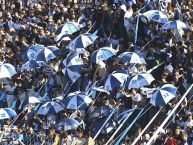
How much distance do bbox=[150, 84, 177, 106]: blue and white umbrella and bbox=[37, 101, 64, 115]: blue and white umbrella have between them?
11.5ft

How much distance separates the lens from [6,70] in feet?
99.0

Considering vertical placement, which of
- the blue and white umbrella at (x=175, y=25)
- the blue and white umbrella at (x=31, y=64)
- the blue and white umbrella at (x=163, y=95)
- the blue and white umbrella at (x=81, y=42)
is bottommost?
the blue and white umbrella at (x=163, y=95)

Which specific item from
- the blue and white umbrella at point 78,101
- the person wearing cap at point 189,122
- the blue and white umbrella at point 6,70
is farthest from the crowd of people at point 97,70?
the blue and white umbrella at point 6,70

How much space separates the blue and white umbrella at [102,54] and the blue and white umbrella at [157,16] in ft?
6.61

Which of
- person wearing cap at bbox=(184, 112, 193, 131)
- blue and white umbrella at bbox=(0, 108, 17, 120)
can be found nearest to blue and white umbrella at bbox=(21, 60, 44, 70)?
blue and white umbrella at bbox=(0, 108, 17, 120)

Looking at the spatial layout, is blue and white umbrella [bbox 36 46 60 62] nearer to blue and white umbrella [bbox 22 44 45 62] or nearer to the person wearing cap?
blue and white umbrella [bbox 22 44 45 62]

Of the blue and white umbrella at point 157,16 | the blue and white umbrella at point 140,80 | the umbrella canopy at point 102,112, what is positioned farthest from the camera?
the blue and white umbrella at point 157,16

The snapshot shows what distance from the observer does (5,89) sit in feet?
102

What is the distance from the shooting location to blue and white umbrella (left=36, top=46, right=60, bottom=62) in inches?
1172

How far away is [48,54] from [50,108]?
2.52m

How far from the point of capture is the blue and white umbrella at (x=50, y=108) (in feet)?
91.9

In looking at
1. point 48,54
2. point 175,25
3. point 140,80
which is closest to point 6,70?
point 48,54

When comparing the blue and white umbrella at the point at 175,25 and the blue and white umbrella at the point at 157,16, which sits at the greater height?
the blue and white umbrella at the point at 157,16

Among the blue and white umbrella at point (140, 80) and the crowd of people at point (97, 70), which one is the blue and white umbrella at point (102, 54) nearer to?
the crowd of people at point (97, 70)
